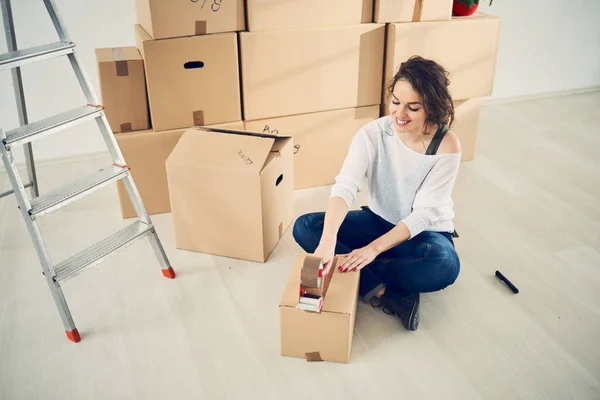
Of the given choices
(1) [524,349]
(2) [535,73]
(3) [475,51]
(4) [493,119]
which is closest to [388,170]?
(1) [524,349]

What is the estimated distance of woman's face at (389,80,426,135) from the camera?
5.87 feet

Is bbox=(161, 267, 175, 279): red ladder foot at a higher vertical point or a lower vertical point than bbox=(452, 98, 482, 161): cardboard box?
lower

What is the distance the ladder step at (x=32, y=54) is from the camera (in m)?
1.70

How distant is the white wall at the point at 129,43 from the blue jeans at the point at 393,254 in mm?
1148

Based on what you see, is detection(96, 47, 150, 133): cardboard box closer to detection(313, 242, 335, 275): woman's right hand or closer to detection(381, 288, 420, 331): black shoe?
detection(313, 242, 335, 275): woman's right hand

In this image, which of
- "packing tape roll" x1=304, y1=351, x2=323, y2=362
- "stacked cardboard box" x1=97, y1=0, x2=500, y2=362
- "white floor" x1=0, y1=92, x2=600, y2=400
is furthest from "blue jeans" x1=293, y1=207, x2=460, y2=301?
"packing tape roll" x1=304, y1=351, x2=323, y2=362

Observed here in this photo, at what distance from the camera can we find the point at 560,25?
369 cm

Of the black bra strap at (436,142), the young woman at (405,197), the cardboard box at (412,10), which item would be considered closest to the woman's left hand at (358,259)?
the young woman at (405,197)

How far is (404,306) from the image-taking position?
1.94 metres

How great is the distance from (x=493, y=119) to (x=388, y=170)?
1.87 m

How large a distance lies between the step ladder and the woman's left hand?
72 cm

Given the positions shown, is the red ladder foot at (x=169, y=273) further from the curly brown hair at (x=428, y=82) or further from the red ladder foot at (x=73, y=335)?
the curly brown hair at (x=428, y=82)

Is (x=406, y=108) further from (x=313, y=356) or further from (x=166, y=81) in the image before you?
(x=166, y=81)

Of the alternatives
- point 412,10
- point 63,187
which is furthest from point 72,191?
point 412,10
